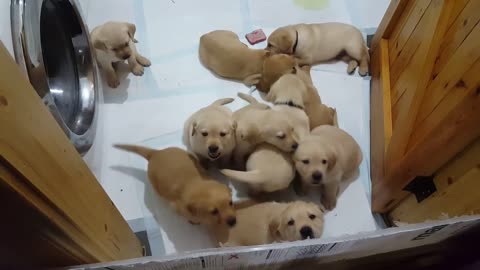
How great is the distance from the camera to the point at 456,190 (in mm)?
1138

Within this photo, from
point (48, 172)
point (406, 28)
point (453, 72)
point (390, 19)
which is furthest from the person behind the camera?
point (390, 19)

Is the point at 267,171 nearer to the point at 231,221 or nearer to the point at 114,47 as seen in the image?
the point at 231,221

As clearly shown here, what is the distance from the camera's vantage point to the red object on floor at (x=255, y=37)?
190 centimetres

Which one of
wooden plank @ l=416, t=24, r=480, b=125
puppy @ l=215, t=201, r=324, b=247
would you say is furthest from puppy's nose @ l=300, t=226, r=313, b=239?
wooden plank @ l=416, t=24, r=480, b=125

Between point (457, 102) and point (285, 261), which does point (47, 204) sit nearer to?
point (285, 261)

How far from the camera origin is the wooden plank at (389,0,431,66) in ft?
4.49

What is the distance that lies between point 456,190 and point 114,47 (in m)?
1.16

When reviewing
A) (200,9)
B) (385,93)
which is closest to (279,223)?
(385,93)

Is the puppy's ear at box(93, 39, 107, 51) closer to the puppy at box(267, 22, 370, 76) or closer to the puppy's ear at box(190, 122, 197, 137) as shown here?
the puppy's ear at box(190, 122, 197, 137)

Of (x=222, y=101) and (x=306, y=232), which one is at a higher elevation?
(x=222, y=101)

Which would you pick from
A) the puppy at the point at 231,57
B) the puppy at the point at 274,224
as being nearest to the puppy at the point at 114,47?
the puppy at the point at 231,57

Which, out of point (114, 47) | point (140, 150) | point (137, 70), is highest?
point (114, 47)

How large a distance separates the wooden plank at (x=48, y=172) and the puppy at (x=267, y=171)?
0.49 meters

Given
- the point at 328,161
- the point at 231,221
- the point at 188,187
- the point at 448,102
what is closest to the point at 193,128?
the point at 188,187
